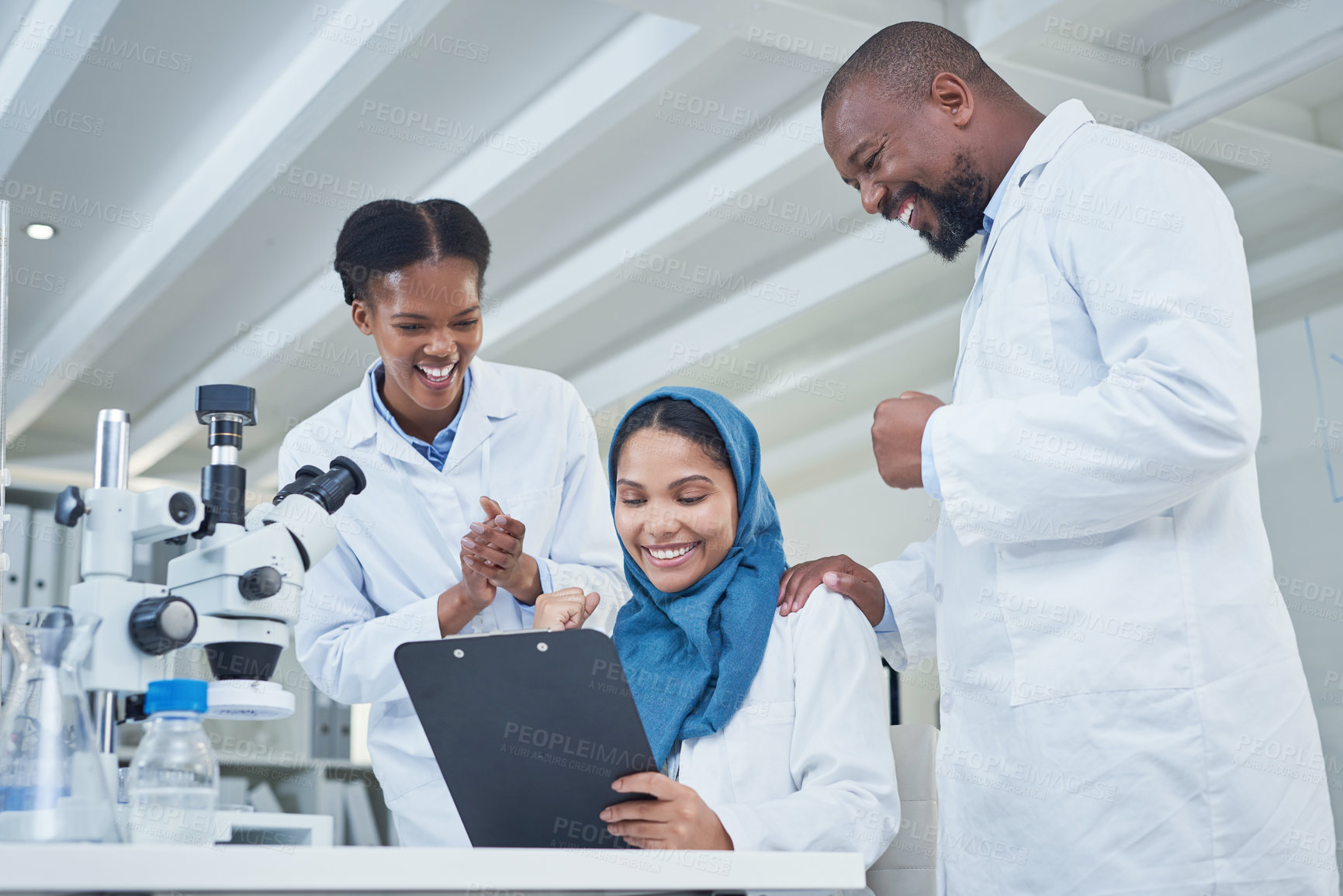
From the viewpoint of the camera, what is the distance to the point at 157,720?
91 centimetres

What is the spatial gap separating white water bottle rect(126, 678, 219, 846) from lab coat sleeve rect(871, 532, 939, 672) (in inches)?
37.8

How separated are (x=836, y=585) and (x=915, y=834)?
1.22 ft

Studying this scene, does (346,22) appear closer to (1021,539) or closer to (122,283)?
(122,283)

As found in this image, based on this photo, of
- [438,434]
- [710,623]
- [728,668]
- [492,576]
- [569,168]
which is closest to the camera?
[728,668]

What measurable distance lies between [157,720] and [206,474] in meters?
0.24

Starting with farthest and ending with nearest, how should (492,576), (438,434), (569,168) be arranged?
(569,168) < (438,434) < (492,576)

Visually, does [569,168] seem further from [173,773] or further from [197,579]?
[173,773]

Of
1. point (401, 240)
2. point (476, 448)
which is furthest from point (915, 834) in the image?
point (401, 240)

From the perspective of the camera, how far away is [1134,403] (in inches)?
46.5

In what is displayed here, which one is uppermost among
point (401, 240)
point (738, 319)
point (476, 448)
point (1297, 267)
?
point (738, 319)

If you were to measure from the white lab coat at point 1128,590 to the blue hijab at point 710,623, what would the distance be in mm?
285

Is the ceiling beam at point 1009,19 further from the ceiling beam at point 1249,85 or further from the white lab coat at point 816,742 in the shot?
the white lab coat at point 816,742

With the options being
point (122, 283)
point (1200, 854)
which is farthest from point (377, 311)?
point (122, 283)

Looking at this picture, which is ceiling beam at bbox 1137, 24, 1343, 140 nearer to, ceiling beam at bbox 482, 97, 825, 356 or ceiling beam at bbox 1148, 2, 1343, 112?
ceiling beam at bbox 1148, 2, 1343, 112
